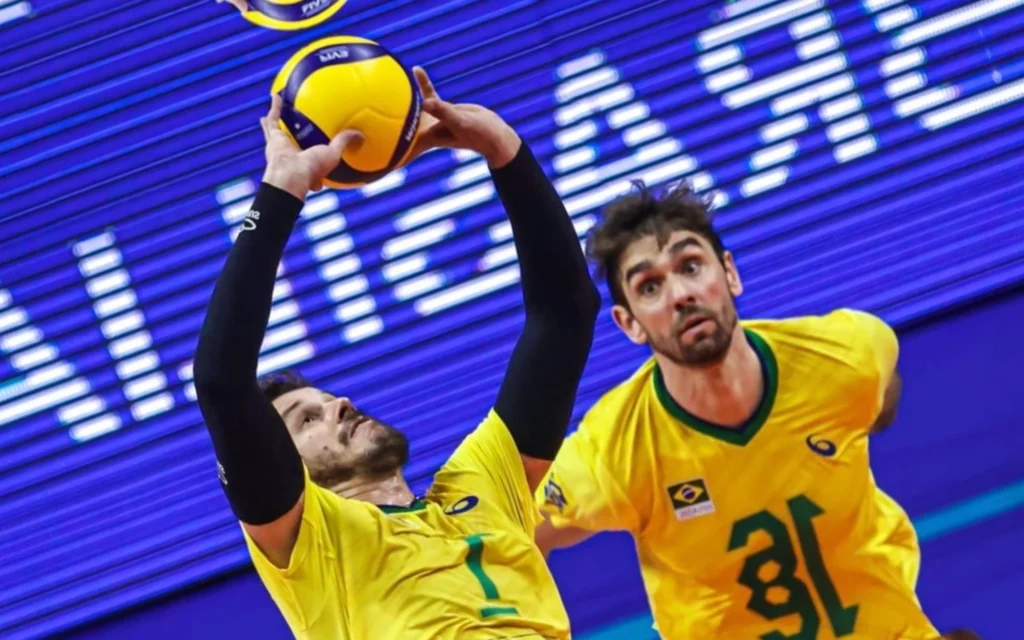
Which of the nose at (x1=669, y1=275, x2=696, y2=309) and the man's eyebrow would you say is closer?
the nose at (x1=669, y1=275, x2=696, y2=309)

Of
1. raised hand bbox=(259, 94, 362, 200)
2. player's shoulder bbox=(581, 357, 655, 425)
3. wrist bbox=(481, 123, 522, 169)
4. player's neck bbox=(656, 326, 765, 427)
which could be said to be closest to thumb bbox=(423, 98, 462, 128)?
wrist bbox=(481, 123, 522, 169)

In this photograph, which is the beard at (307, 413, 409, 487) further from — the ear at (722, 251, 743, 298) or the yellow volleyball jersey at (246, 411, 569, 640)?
the ear at (722, 251, 743, 298)

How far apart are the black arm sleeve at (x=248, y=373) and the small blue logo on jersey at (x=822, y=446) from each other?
1.55 metres

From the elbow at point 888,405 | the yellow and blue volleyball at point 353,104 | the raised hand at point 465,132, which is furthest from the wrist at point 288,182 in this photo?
the elbow at point 888,405

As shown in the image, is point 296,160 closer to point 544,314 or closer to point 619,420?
point 544,314

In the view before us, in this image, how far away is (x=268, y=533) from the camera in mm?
2951

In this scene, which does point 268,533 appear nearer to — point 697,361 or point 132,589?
point 697,361

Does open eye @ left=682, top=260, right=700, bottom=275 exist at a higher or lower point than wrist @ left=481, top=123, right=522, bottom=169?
lower

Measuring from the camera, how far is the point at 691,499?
3.80m

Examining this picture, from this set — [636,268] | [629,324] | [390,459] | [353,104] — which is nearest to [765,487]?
[629,324]

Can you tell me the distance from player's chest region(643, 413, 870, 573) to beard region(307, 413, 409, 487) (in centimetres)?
84

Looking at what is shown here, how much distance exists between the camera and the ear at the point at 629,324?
12.5 ft

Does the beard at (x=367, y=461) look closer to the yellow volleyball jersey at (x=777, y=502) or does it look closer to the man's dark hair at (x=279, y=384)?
the man's dark hair at (x=279, y=384)

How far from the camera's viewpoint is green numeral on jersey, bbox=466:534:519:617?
10.0 feet
